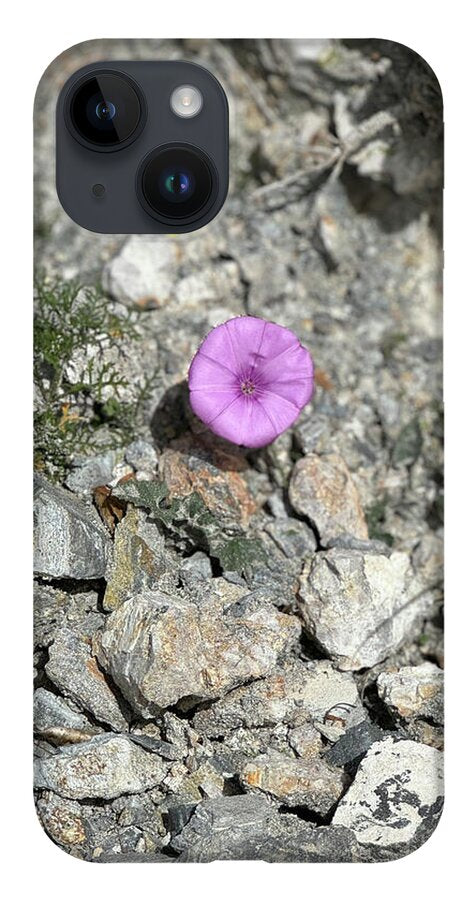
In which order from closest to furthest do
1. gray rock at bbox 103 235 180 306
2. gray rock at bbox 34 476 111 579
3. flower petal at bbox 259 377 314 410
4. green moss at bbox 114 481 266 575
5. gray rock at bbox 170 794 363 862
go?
1. gray rock at bbox 170 794 363 862
2. gray rock at bbox 34 476 111 579
3. green moss at bbox 114 481 266 575
4. flower petal at bbox 259 377 314 410
5. gray rock at bbox 103 235 180 306

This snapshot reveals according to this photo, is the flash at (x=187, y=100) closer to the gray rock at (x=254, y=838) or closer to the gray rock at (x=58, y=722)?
the gray rock at (x=58, y=722)

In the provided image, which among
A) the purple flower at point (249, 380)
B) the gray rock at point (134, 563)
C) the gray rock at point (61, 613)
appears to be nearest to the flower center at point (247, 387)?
the purple flower at point (249, 380)

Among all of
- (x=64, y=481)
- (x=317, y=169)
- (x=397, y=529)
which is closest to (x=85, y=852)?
(x=64, y=481)

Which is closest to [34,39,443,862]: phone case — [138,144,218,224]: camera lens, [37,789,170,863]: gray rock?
[37,789,170,863]: gray rock

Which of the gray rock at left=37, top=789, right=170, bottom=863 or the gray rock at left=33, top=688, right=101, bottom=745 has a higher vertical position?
the gray rock at left=33, top=688, right=101, bottom=745

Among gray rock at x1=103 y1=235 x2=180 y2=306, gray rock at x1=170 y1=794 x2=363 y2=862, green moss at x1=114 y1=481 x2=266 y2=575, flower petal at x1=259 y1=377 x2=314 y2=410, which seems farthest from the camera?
gray rock at x1=103 y1=235 x2=180 y2=306

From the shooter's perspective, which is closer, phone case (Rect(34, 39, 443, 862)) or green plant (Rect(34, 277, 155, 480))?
phone case (Rect(34, 39, 443, 862))

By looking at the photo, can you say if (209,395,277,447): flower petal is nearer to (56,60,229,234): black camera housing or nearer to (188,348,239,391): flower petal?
(188,348,239,391): flower petal
